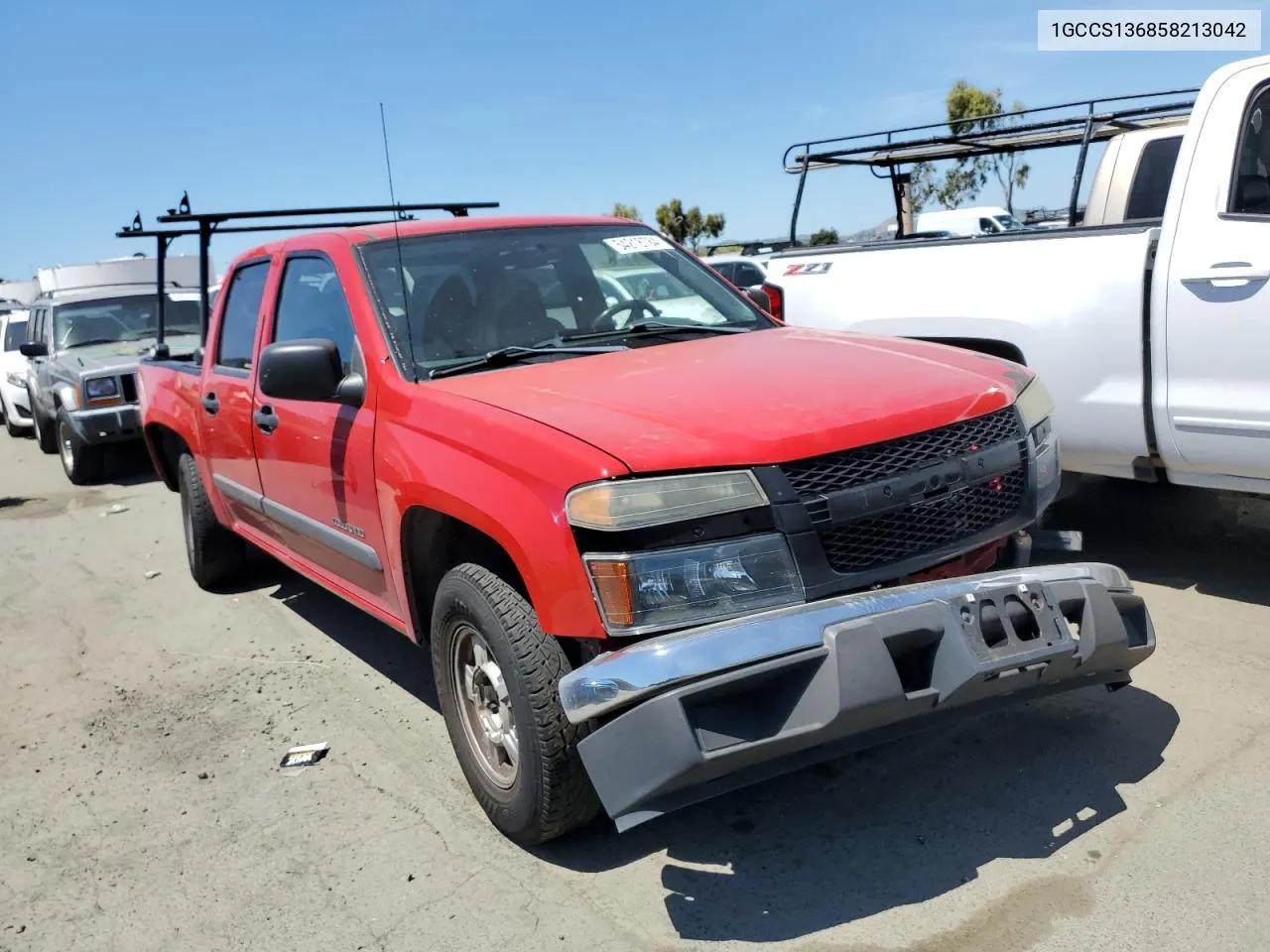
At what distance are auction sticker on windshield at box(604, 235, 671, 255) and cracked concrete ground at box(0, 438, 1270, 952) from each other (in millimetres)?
1924

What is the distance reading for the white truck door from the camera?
4086mm

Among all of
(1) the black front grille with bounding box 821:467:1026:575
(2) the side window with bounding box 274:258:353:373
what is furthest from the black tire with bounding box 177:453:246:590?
(1) the black front grille with bounding box 821:467:1026:575

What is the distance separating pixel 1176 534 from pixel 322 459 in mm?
4158

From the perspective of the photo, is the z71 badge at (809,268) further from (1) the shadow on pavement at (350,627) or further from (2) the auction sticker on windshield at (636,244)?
(1) the shadow on pavement at (350,627)

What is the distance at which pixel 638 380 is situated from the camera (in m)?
3.11

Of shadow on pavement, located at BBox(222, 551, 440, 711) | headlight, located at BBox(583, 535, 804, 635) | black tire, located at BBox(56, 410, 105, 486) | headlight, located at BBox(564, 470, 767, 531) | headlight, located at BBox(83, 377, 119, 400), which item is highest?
headlight, located at BBox(564, 470, 767, 531)

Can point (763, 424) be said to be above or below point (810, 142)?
below

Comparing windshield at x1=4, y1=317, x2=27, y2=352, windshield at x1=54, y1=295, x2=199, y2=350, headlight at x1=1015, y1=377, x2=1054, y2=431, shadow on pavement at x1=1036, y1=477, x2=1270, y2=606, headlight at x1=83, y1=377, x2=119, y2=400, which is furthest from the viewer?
windshield at x1=4, y1=317, x2=27, y2=352

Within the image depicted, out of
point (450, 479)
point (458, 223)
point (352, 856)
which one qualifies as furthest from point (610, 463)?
point (458, 223)

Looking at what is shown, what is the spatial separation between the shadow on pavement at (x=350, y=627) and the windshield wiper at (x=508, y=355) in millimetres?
1390

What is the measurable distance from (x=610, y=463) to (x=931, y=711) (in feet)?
3.10

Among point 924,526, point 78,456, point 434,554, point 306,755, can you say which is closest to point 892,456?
point 924,526

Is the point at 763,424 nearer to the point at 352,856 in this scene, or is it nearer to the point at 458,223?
the point at 352,856

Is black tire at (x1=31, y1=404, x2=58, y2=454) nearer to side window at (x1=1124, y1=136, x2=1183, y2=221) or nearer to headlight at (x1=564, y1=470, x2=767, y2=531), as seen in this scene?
side window at (x1=1124, y1=136, x2=1183, y2=221)
